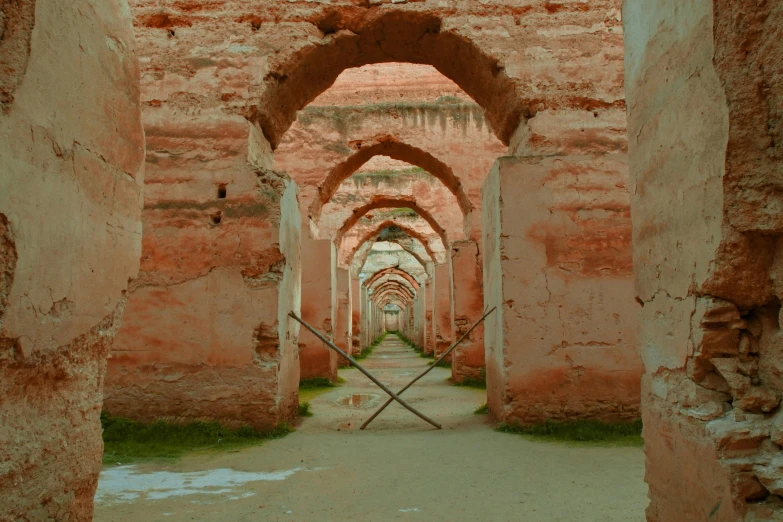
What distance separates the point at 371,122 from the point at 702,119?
9088 millimetres

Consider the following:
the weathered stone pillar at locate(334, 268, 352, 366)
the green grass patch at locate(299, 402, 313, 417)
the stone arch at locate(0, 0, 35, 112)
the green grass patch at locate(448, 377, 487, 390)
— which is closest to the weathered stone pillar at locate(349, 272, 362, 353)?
the weathered stone pillar at locate(334, 268, 352, 366)

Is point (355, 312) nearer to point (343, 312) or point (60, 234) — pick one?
point (343, 312)

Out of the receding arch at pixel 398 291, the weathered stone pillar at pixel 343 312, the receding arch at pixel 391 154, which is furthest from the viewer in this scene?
the receding arch at pixel 398 291

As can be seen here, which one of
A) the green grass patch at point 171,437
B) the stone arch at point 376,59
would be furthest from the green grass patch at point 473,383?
the green grass patch at point 171,437

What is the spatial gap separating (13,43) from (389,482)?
10.0 ft

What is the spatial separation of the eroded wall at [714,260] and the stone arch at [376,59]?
3.83 m

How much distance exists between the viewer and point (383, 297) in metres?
36.7

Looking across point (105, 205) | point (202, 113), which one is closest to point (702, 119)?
point (105, 205)

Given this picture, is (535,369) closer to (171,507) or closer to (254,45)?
(171,507)

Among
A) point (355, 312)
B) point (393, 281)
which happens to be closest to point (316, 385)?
point (355, 312)

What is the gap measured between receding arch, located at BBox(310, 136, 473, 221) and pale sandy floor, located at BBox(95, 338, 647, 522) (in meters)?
5.63

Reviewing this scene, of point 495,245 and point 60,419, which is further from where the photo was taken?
point 495,245

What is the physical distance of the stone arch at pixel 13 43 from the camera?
61.2 inches

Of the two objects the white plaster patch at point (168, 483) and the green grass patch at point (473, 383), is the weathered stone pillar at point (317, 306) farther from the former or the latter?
the white plaster patch at point (168, 483)
